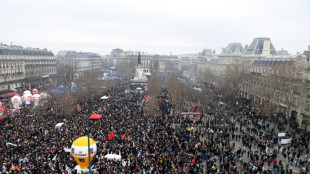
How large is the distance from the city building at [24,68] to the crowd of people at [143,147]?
33.2 meters

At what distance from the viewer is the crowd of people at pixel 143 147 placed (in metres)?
19.5

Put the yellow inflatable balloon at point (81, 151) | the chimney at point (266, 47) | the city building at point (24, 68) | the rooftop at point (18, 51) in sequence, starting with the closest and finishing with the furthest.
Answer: the yellow inflatable balloon at point (81, 151) → the chimney at point (266, 47) → the city building at point (24, 68) → the rooftop at point (18, 51)

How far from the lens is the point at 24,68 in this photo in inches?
2721

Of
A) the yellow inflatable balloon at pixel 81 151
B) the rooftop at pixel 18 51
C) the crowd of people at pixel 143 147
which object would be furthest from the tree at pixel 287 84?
the rooftop at pixel 18 51

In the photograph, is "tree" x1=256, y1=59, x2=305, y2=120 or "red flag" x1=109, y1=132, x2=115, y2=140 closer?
"red flag" x1=109, y1=132, x2=115, y2=140

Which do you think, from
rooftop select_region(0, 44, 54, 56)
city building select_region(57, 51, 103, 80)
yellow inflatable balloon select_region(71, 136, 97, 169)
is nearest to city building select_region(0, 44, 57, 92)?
rooftop select_region(0, 44, 54, 56)

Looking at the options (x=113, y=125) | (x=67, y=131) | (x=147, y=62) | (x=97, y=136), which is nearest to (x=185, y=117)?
(x=113, y=125)

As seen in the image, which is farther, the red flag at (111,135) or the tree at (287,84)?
the tree at (287,84)

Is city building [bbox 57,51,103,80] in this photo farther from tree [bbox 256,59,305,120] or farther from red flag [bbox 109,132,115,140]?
tree [bbox 256,59,305,120]

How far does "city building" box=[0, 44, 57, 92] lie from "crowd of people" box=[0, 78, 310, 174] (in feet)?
109

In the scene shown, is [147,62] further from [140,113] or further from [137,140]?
[137,140]

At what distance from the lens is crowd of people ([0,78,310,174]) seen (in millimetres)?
19484

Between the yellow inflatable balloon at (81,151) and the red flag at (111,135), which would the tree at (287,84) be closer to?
the red flag at (111,135)

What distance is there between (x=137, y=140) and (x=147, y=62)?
116m
